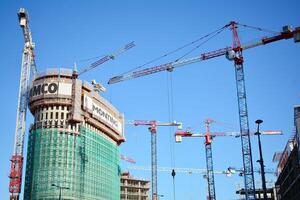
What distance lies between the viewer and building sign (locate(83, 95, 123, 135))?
16262cm

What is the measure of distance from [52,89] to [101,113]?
2773 centimetres

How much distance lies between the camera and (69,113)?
511ft

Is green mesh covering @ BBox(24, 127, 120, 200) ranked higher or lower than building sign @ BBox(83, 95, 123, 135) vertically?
lower

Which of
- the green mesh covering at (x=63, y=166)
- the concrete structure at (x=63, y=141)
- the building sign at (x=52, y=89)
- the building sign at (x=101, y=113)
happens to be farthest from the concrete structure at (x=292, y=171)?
the building sign at (x=52, y=89)

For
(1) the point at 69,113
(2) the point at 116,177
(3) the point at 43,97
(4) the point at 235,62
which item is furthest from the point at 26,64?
(4) the point at 235,62

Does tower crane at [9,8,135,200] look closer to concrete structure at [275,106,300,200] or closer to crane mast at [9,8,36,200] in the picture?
crane mast at [9,8,36,200]

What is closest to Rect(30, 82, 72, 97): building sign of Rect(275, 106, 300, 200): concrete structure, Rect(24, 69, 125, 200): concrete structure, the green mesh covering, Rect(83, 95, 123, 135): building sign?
Rect(24, 69, 125, 200): concrete structure

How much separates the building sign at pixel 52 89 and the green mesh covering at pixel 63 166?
1390cm

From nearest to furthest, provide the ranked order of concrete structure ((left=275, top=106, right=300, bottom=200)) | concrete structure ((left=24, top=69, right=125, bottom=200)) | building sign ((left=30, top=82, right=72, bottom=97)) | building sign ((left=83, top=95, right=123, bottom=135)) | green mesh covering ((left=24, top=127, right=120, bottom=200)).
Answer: concrete structure ((left=275, top=106, right=300, bottom=200)), green mesh covering ((left=24, top=127, right=120, bottom=200)), concrete structure ((left=24, top=69, right=125, bottom=200)), building sign ((left=30, top=82, right=72, bottom=97)), building sign ((left=83, top=95, right=123, bottom=135))

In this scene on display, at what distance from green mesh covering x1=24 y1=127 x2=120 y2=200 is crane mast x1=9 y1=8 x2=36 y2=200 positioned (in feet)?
29.5

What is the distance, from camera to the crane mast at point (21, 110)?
13638 centimetres

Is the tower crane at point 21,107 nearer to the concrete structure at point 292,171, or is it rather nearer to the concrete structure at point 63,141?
the concrete structure at point 63,141

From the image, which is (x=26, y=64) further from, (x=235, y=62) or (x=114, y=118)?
(x=235, y=62)

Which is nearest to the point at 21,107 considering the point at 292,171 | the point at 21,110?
the point at 21,110
